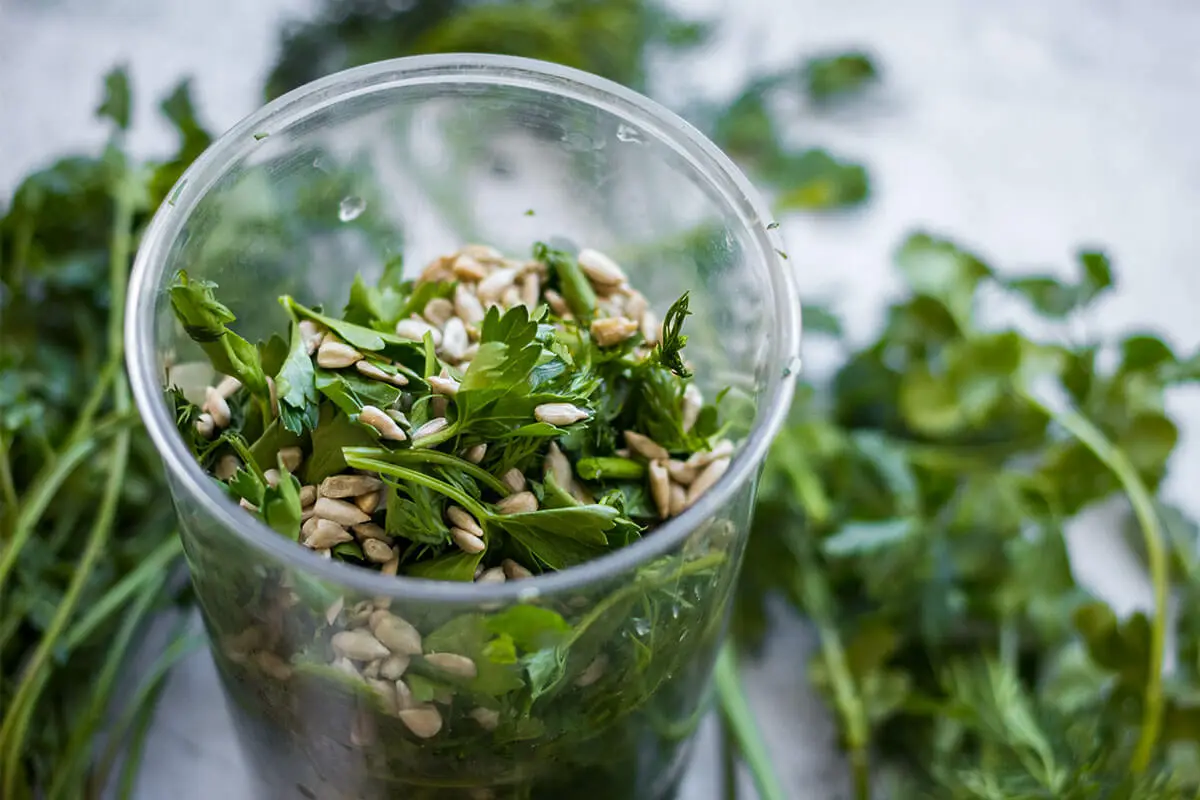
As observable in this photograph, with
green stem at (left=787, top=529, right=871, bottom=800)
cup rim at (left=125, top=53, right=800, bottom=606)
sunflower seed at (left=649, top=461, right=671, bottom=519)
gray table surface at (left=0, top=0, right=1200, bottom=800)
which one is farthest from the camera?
gray table surface at (left=0, top=0, right=1200, bottom=800)

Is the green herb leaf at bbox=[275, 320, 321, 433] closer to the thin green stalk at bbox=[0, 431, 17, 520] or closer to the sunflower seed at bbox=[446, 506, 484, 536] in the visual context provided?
the sunflower seed at bbox=[446, 506, 484, 536]

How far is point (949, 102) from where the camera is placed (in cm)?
116

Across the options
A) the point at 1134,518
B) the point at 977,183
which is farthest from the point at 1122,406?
the point at 977,183

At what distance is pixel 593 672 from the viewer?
55cm

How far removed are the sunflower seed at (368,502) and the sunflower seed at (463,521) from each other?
33 mm

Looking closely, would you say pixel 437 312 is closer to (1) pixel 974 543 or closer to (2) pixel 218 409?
(2) pixel 218 409

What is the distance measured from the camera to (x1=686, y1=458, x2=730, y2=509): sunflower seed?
0.61 m

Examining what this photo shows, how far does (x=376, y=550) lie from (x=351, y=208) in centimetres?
25

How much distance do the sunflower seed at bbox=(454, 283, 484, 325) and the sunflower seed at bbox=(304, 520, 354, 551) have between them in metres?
0.14

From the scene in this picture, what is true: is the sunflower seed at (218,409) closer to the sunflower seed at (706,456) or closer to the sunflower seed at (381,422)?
the sunflower seed at (381,422)

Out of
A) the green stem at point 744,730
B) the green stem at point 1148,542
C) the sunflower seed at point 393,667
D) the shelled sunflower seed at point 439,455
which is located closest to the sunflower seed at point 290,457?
the shelled sunflower seed at point 439,455

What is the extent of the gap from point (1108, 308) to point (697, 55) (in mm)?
414

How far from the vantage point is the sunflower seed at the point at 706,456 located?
0.61m

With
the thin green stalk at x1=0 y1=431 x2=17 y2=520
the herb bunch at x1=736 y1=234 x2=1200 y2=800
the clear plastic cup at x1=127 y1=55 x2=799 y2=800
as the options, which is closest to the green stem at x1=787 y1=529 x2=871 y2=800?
the herb bunch at x1=736 y1=234 x2=1200 y2=800
